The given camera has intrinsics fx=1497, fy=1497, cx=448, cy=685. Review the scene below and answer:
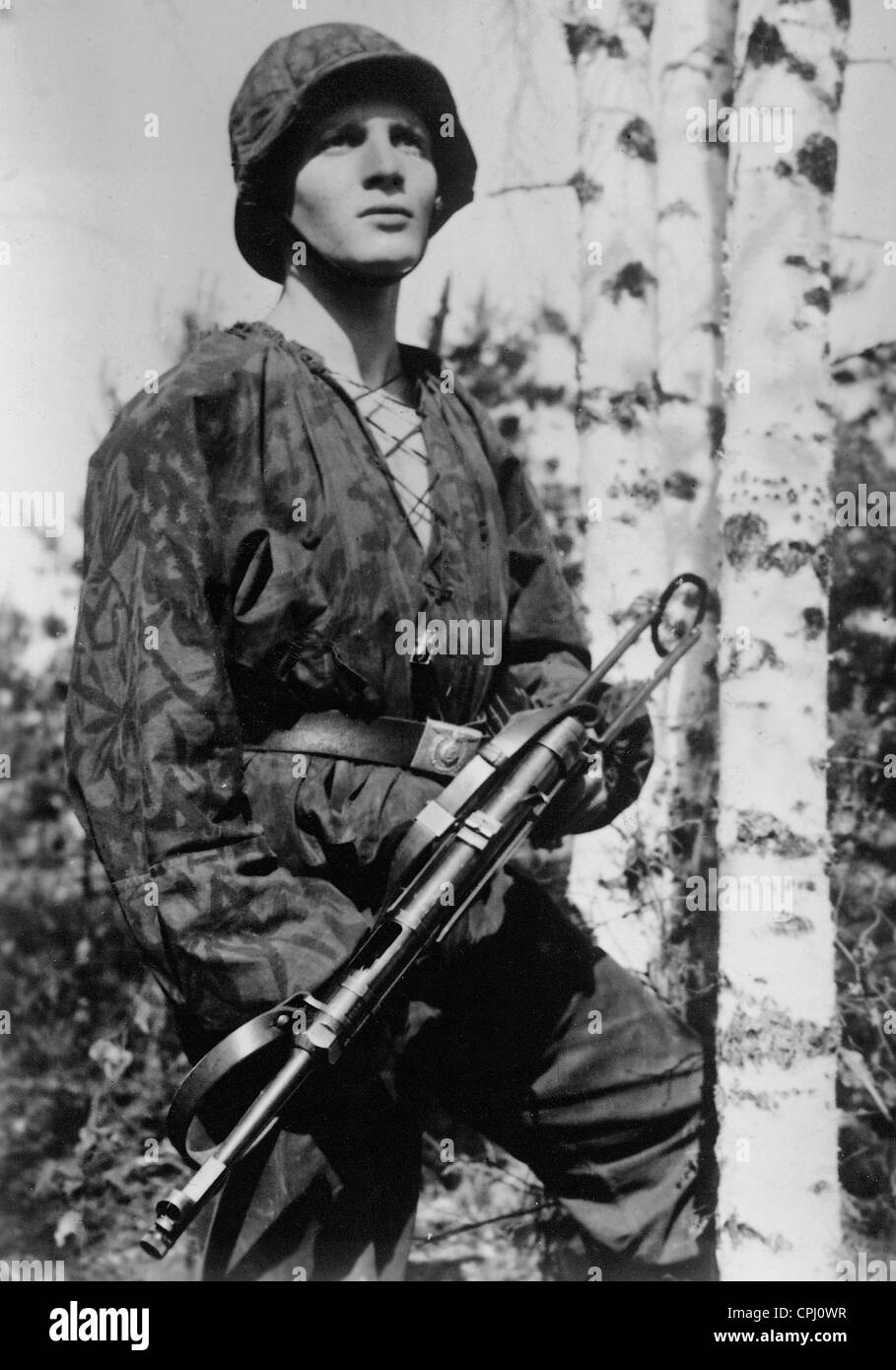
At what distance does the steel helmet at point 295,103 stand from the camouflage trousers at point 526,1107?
1171 mm

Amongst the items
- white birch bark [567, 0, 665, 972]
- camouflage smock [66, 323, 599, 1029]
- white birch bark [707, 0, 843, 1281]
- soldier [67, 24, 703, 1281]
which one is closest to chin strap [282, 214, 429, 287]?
soldier [67, 24, 703, 1281]

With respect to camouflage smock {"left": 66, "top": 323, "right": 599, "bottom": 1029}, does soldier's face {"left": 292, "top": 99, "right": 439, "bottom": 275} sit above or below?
above

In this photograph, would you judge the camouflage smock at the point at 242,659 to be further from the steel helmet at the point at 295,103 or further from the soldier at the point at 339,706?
the steel helmet at the point at 295,103

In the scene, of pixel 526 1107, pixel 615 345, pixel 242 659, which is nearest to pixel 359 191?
pixel 615 345

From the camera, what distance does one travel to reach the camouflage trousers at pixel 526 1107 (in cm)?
217

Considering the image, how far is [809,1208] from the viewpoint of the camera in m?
2.58

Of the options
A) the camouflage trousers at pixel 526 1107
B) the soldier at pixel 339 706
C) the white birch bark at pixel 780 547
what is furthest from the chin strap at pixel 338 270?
the camouflage trousers at pixel 526 1107

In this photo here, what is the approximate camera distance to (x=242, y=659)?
2.21 metres

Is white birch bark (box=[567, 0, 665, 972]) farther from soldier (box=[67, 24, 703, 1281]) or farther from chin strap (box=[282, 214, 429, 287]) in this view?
chin strap (box=[282, 214, 429, 287])

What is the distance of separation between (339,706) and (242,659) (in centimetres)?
16

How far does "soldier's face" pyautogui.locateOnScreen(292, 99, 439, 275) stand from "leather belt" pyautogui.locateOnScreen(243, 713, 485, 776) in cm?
73

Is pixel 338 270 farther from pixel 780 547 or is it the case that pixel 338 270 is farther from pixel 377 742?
pixel 780 547

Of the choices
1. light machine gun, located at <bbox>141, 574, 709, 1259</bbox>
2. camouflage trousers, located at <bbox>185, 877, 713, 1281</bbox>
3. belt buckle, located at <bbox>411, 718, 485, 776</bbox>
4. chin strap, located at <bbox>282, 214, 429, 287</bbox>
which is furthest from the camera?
chin strap, located at <bbox>282, 214, 429, 287</bbox>

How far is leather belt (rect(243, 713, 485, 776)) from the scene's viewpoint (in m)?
2.23
